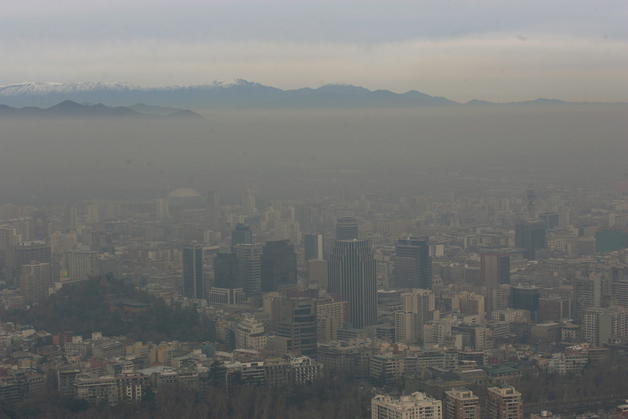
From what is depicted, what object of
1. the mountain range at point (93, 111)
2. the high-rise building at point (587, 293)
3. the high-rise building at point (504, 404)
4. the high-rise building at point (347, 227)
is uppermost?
the mountain range at point (93, 111)

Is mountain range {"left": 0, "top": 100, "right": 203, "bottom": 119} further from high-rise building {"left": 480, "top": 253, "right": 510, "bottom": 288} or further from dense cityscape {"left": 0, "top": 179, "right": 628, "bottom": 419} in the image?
high-rise building {"left": 480, "top": 253, "right": 510, "bottom": 288}

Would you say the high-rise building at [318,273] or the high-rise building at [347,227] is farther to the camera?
the high-rise building at [347,227]

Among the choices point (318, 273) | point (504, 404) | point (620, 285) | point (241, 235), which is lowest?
point (504, 404)

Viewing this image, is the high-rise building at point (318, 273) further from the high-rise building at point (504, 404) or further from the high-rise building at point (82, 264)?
the high-rise building at point (504, 404)

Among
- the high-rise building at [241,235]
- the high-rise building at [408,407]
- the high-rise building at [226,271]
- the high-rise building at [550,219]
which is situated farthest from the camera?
the high-rise building at [550,219]

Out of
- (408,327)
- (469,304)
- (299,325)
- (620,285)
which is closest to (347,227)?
(469,304)

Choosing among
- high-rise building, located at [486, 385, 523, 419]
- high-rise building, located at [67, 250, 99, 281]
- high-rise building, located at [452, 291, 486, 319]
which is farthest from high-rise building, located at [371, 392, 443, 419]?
high-rise building, located at [67, 250, 99, 281]

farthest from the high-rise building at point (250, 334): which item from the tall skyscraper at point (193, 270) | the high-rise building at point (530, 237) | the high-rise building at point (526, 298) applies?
the high-rise building at point (530, 237)

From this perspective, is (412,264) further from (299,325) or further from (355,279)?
(299,325)
